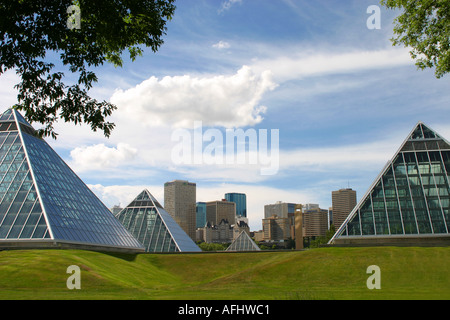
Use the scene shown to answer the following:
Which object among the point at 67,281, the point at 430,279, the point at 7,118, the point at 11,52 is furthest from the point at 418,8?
the point at 7,118

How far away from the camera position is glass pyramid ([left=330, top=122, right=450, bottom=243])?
192ft

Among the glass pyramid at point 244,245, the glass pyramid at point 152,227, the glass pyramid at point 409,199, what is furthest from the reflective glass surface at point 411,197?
the glass pyramid at point 244,245

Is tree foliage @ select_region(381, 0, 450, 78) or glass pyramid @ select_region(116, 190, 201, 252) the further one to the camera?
glass pyramid @ select_region(116, 190, 201, 252)

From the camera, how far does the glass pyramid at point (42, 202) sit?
4466cm

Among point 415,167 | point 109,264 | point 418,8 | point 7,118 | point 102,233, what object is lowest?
point 109,264

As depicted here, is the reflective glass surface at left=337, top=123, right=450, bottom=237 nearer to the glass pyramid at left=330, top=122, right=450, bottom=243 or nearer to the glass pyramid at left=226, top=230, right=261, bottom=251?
the glass pyramid at left=330, top=122, right=450, bottom=243

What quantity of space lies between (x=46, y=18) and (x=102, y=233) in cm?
4248

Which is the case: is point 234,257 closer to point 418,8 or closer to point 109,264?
point 109,264

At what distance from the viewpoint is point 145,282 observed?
39344 mm

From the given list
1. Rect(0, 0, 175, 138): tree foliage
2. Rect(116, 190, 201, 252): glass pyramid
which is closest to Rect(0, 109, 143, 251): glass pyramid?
Rect(116, 190, 201, 252): glass pyramid

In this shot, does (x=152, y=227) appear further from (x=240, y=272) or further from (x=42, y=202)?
(x=240, y=272)

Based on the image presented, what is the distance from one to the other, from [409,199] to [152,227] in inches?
1724

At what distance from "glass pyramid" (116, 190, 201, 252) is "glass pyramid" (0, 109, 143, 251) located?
1227cm

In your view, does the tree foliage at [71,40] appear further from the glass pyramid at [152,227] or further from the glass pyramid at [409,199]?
the glass pyramid at [152,227]
